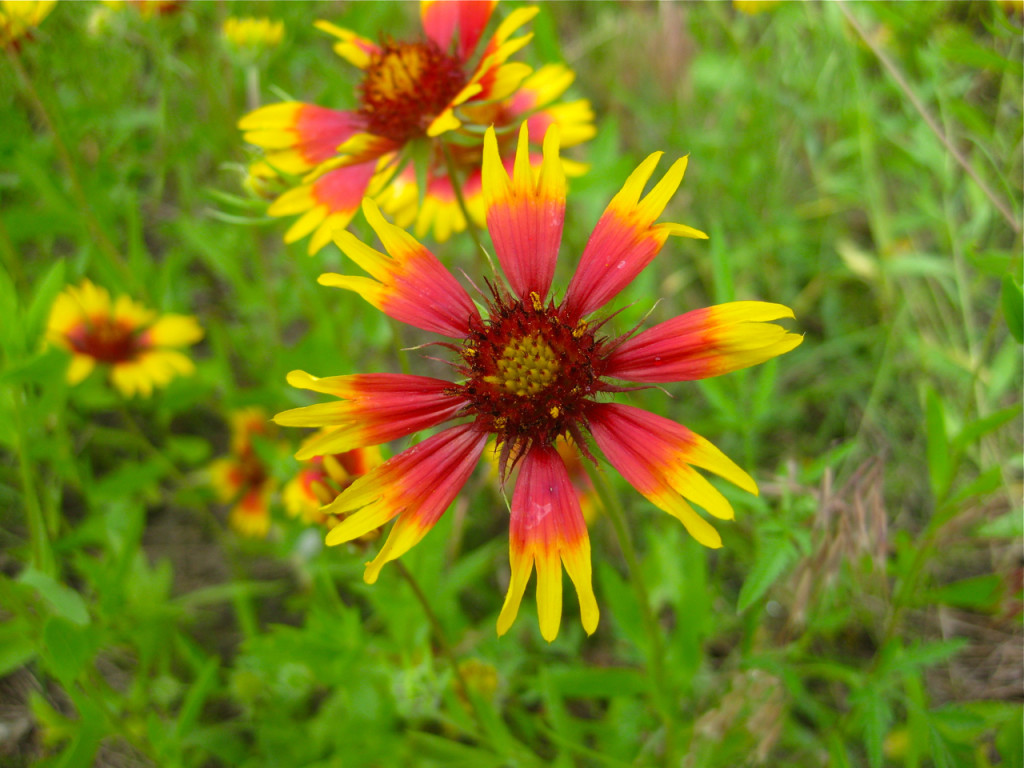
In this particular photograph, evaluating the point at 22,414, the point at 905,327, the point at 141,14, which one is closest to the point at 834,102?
the point at 905,327

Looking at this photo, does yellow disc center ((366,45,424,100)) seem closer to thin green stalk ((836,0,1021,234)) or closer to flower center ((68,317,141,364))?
thin green stalk ((836,0,1021,234))

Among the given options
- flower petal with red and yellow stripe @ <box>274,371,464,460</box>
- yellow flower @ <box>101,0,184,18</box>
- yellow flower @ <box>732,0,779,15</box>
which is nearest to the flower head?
yellow flower @ <box>101,0,184,18</box>

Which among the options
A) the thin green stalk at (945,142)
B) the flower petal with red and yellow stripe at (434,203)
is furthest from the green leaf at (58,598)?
the thin green stalk at (945,142)

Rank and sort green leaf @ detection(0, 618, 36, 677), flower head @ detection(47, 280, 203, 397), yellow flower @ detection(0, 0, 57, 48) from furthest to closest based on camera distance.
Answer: flower head @ detection(47, 280, 203, 397) < yellow flower @ detection(0, 0, 57, 48) < green leaf @ detection(0, 618, 36, 677)

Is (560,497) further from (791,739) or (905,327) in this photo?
(905,327)

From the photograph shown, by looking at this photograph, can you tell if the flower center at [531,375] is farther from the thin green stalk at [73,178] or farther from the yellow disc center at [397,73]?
the thin green stalk at [73,178]
